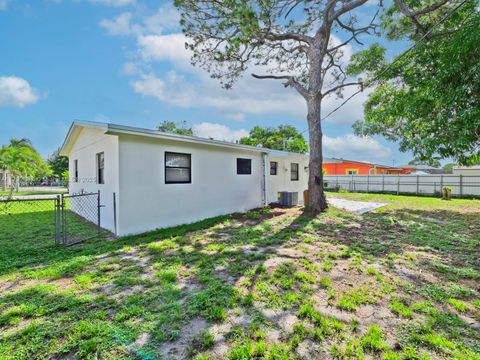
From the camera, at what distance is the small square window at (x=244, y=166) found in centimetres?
976

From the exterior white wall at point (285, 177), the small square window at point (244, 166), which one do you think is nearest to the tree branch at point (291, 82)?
the exterior white wall at point (285, 177)

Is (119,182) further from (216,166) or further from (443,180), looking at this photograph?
(443,180)

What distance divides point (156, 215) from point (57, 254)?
251 cm

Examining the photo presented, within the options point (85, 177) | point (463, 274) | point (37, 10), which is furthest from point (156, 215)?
point (37, 10)

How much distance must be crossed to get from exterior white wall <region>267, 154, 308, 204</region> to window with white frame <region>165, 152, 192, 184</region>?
15.1ft

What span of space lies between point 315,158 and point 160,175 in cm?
585

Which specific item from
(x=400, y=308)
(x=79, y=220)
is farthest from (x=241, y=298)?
(x=79, y=220)

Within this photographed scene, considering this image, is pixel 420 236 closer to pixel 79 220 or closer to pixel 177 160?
pixel 177 160

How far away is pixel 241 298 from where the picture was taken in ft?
9.75

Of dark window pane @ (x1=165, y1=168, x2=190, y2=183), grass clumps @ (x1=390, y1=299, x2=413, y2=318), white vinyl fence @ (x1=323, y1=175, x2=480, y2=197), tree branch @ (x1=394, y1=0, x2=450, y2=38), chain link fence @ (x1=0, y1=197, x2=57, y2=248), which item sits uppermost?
tree branch @ (x1=394, y1=0, x2=450, y2=38)

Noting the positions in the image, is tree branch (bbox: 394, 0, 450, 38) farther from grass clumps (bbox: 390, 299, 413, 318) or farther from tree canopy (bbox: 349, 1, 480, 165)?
grass clumps (bbox: 390, 299, 413, 318)

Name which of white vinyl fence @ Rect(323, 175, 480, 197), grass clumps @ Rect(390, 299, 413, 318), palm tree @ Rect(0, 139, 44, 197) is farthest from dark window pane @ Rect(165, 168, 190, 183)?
white vinyl fence @ Rect(323, 175, 480, 197)

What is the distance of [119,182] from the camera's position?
6.09 m

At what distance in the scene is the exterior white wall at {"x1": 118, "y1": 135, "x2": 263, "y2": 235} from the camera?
629 centimetres
